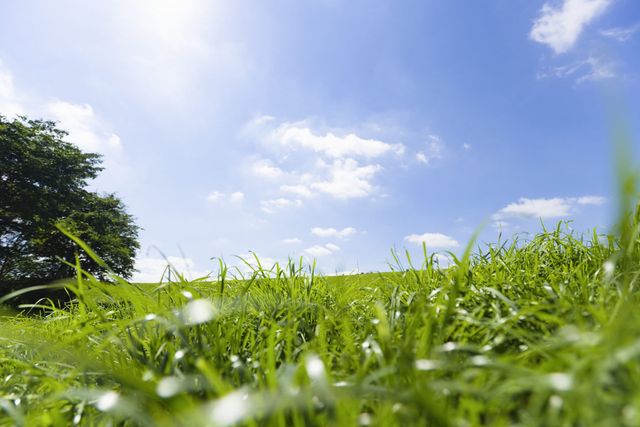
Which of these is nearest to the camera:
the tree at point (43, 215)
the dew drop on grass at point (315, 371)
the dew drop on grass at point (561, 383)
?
the dew drop on grass at point (561, 383)

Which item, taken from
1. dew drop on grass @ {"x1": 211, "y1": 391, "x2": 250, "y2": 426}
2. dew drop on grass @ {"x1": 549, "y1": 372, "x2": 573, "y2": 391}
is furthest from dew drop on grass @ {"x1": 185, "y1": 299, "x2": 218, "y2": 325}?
dew drop on grass @ {"x1": 549, "y1": 372, "x2": 573, "y2": 391}

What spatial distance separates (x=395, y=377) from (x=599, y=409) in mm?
483

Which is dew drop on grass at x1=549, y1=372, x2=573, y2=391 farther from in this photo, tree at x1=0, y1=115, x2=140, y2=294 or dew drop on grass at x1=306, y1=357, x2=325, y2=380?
tree at x1=0, y1=115, x2=140, y2=294

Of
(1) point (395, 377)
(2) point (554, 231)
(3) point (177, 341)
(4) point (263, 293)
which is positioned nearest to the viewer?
(1) point (395, 377)

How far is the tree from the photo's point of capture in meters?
19.9

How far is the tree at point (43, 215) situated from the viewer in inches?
785

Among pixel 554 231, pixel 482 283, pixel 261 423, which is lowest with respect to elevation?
pixel 261 423

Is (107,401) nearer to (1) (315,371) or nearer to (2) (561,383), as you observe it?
(1) (315,371)

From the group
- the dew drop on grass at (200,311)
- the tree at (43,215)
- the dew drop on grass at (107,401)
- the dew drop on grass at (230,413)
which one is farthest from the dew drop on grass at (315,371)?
the tree at (43,215)

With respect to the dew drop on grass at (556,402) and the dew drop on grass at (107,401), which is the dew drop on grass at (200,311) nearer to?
the dew drop on grass at (107,401)

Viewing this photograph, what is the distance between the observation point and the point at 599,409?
0.74 m

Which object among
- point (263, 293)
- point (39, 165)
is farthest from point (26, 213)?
A: point (263, 293)

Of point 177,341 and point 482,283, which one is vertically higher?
point 482,283

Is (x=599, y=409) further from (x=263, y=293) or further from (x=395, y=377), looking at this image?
(x=263, y=293)
